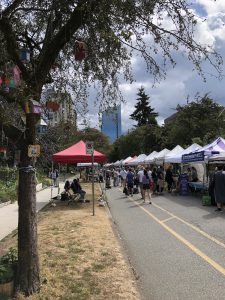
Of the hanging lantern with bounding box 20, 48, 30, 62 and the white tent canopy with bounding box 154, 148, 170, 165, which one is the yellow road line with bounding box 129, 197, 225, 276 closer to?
the hanging lantern with bounding box 20, 48, 30, 62

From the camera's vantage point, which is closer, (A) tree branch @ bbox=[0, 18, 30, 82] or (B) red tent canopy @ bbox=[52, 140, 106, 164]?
(A) tree branch @ bbox=[0, 18, 30, 82]

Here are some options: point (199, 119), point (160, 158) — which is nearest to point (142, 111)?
point (199, 119)

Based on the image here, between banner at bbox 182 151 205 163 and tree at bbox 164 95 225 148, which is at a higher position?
tree at bbox 164 95 225 148

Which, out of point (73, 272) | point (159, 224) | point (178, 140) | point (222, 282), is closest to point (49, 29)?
point (73, 272)

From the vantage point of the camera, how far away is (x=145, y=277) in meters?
8.31

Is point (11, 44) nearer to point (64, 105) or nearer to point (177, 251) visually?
point (64, 105)

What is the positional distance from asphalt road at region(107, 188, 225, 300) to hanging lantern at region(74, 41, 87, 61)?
369 centimetres

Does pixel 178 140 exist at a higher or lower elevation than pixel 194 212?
higher

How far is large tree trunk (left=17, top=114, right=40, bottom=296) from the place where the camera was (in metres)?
6.86

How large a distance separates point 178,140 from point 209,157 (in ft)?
110

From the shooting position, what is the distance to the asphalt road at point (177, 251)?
748 cm

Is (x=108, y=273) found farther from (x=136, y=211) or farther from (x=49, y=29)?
(x=136, y=211)

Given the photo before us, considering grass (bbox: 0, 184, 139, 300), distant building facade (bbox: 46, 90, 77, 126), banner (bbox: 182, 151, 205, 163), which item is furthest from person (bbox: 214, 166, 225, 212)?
distant building facade (bbox: 46, 90, 77, 126)

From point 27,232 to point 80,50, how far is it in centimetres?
289
